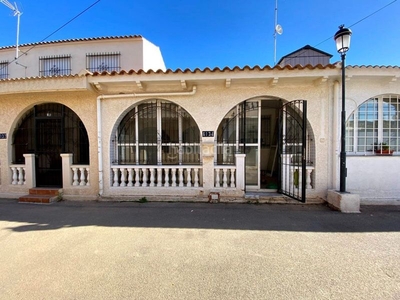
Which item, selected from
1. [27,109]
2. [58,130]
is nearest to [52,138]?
[58,130]

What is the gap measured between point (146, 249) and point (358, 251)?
3.17 metres

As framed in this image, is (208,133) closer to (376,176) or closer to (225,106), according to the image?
(225,106)

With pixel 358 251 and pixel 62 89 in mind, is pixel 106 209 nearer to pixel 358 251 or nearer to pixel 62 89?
pixel 62 89

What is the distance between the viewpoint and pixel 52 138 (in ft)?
20.2

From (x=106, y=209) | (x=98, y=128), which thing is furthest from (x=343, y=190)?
(x=98, y=128)

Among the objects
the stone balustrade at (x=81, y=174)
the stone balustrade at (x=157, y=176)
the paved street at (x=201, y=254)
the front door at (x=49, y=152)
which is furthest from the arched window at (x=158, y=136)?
the front door at (x=49, y=152)

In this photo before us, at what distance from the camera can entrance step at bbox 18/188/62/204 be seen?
530 centimetres

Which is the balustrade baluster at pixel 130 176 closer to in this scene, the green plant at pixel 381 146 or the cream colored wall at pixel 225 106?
the cream colored wall at pixel 225 106

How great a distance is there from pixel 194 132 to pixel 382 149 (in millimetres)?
5148

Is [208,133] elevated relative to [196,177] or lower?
elevated

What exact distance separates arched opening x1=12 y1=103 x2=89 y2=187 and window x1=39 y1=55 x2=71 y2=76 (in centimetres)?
569

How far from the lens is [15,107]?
19.2 ft

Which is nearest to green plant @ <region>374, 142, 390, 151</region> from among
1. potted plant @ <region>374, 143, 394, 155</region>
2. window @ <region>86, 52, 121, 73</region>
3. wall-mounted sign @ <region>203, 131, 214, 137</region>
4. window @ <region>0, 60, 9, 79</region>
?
potted plant @ <region>374, 143, 394, 155</region>

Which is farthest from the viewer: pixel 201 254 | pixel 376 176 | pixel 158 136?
pixel 158 136
